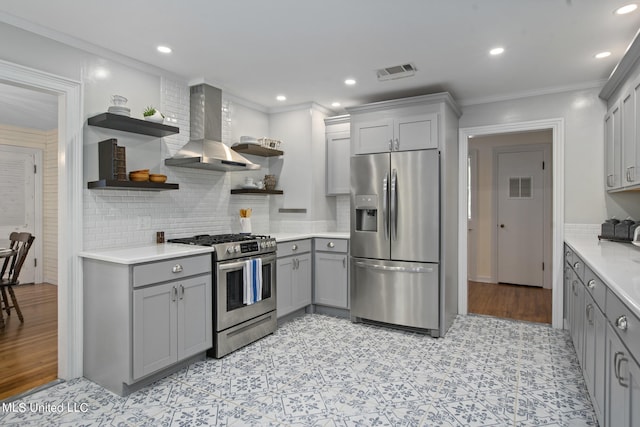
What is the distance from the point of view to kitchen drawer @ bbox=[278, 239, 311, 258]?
387 cm

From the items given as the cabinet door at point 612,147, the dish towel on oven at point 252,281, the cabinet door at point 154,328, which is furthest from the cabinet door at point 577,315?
the cabinet door at point 154,328

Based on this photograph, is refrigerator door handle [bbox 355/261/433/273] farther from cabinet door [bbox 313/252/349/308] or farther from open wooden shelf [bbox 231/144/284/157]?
open wooden shelf [bbox 231/144/284/157]

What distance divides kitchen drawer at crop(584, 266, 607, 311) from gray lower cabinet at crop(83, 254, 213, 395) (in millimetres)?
2559

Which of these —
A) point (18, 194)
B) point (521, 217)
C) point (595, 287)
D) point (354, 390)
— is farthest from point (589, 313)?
point (18, 194)

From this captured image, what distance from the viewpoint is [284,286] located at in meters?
3.92

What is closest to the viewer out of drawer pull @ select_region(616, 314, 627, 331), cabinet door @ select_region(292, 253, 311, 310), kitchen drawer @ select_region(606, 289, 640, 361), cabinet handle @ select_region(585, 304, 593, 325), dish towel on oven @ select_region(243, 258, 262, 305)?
kitchen drawer @ select_region(606, 289, 640, 361)

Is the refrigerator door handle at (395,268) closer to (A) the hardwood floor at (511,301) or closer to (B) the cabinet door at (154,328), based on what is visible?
(A) the hardwood floor at (511,301)

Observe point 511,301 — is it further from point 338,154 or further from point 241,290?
point 241,290

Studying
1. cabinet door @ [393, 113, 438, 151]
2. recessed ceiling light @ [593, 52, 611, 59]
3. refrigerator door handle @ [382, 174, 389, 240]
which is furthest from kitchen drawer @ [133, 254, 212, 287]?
recessed ceiling light @ [593, 52, 611, 59]

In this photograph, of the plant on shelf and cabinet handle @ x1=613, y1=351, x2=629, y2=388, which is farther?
the plant on shelf

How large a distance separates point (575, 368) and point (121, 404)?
3234 mm

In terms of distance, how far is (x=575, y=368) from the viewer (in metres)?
2.87

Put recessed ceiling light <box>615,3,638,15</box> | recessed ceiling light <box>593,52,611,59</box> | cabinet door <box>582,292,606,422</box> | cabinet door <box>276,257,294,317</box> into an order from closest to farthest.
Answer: cabinet door <box>582,292,606,422</box>
recessed ceiling light <box>615,3,638,15</box>
recessed ceiling light <box>593,52,611,59</box>
cabinet door <box>276,257,294,317</box>

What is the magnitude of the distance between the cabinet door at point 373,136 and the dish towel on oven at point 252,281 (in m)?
1.66
